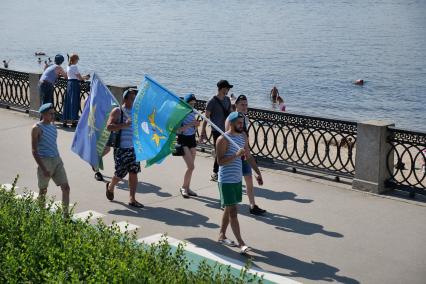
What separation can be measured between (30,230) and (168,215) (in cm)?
438

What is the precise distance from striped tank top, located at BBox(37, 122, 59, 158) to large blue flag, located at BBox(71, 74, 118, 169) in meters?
1.17

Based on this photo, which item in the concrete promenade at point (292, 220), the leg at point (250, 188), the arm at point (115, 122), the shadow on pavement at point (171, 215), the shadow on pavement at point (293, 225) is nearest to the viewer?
the concrete promenade at point (292, 220)

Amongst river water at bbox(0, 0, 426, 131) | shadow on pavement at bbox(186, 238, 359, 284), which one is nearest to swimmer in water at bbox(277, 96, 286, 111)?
river water at bbox(0, 0, 426, 131)

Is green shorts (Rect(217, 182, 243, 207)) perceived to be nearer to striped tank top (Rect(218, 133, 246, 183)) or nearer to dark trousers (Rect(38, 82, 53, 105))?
striped tank top (Rect(218, 133, 246, 183))

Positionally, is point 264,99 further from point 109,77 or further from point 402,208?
point 402,208

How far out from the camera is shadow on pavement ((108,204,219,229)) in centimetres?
1137

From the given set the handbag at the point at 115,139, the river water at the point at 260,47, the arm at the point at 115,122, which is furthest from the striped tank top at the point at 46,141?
the river water at the point at 260,47

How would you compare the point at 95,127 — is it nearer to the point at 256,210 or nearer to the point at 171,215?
the point at 171,215

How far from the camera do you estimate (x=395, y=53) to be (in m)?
62.9

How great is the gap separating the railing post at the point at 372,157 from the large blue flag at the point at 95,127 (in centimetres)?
432

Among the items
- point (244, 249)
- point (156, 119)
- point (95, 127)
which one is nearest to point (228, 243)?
point (244, 249)

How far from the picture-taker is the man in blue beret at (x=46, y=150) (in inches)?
415

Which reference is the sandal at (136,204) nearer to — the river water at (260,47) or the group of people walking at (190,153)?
the group of people walking at (190,153)

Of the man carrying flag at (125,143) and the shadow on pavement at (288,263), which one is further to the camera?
the man carrying flag at (125,143)
